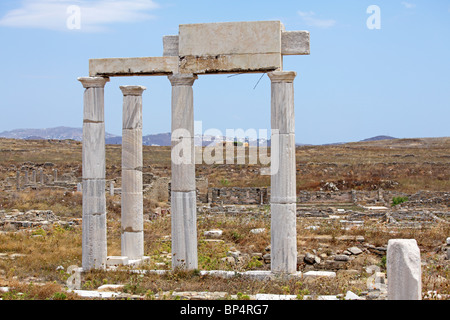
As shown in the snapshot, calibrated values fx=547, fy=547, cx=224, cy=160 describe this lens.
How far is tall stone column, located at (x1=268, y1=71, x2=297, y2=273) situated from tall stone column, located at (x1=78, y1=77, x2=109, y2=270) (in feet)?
13.3

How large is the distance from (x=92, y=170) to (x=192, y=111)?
271 cm

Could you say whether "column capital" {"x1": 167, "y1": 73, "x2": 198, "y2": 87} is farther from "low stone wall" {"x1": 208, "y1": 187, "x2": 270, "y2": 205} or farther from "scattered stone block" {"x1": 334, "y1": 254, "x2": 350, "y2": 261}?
"low stone wall" {"x1": 208, "y1": 187, "x2": 270, "y2": 205}

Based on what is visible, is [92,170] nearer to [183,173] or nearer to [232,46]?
[183,173]

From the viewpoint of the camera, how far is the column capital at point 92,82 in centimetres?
1252

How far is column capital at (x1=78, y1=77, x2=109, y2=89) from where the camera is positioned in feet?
41.1

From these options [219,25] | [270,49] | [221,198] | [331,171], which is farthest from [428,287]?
[331,171]

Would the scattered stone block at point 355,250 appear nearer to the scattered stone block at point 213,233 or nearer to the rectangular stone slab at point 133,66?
the scattered stone block at point 213,233

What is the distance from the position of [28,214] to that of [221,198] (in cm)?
1287

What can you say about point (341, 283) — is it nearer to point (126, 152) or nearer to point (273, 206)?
point (273, 206)

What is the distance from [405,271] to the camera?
24.7 ft

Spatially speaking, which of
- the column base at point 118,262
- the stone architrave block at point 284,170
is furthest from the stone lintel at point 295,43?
the column base at point 118,262

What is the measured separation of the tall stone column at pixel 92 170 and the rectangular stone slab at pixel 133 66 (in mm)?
253

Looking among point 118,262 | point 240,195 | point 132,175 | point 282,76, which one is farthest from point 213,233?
point 240,195
